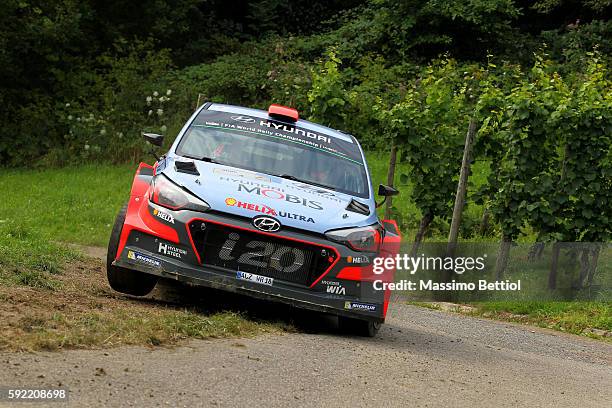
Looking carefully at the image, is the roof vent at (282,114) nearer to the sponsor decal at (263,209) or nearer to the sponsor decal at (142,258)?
the sponsor decal at (263,209)

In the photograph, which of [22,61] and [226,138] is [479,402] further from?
[22,61]

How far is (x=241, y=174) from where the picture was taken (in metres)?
9.51

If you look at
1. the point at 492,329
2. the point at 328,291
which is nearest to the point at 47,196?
the point at 492,329

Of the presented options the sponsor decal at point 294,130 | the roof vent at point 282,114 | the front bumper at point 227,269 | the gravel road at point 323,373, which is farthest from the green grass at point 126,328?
the roof vent at point 282,114

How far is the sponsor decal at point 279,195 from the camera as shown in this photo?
8.99 m

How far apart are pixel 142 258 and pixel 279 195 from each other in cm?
125

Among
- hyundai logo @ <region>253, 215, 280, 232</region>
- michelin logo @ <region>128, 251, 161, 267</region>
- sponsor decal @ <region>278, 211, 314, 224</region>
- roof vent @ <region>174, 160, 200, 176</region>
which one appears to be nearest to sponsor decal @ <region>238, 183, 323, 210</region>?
sponsor decal @ <region>278, 211, 314, 224</region>

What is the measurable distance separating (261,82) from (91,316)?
2000cm

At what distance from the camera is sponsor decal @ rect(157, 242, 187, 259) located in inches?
A: 345

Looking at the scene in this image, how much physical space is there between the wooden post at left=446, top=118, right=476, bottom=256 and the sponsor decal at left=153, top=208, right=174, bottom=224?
5969 millimetres

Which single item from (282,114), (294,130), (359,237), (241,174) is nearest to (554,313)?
(294,130)

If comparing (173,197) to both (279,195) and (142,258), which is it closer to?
(142,258)

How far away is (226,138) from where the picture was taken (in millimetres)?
10305

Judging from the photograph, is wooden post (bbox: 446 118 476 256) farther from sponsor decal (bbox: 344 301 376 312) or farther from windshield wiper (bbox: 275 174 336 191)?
sponsor decal (bbox: 344 301 376 312)
